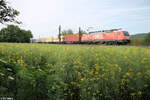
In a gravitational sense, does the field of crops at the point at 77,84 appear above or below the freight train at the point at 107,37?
below

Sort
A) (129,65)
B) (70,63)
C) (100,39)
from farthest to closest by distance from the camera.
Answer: (100,39) → (70,63) → (129,65)

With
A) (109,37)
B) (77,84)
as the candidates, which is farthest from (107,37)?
(77,84)

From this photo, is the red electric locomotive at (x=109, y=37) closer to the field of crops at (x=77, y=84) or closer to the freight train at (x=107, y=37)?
the freight train at (x=107, y=37)

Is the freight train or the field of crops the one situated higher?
the freight train

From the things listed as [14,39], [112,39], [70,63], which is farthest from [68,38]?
[70,63]

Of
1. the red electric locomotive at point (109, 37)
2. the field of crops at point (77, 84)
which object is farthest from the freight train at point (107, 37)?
the field of crops at point (77, 84)

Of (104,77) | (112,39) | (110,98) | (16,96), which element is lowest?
(110,98)

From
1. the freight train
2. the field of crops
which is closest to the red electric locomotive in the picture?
the freight train

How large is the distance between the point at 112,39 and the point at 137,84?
19491 millimetres

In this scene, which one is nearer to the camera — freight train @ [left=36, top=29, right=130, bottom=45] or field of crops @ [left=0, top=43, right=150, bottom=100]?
field of crops @ [left=0, top=43, right=150, bottom=100]

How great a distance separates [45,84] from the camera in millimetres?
3262

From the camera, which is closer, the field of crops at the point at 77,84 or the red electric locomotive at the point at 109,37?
the field of crops at the point at 77,84

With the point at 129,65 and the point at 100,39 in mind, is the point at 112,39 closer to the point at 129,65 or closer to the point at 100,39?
the point at 100,39

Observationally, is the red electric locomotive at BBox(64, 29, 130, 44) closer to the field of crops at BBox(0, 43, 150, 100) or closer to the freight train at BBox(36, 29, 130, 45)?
the freight train at BBox(36, 29, 130, 45)
